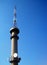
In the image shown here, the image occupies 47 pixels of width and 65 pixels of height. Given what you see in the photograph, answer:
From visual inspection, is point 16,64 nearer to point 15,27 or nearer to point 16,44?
point 16,44

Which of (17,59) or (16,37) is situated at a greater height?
(16,37)

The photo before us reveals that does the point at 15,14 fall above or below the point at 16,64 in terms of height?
above

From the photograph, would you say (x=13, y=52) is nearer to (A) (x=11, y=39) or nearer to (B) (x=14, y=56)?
(B) (x=14, y=56)

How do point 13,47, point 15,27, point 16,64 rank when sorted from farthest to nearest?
point 15,27
point 13,47
point 16,64

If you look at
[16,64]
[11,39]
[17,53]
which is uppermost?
[11,39]

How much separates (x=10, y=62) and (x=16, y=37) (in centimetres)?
1152

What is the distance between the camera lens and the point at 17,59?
70312 mm

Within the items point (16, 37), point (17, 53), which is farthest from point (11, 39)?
point (17, 53)

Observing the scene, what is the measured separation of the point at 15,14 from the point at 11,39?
1194 centimetres

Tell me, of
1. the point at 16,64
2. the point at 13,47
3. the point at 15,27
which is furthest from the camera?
the point at 15,27

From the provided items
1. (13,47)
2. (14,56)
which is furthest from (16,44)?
(14,56)

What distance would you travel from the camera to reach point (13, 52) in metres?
72.7

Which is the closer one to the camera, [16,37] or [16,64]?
[16,64]

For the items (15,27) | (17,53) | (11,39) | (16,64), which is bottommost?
(16,64)
